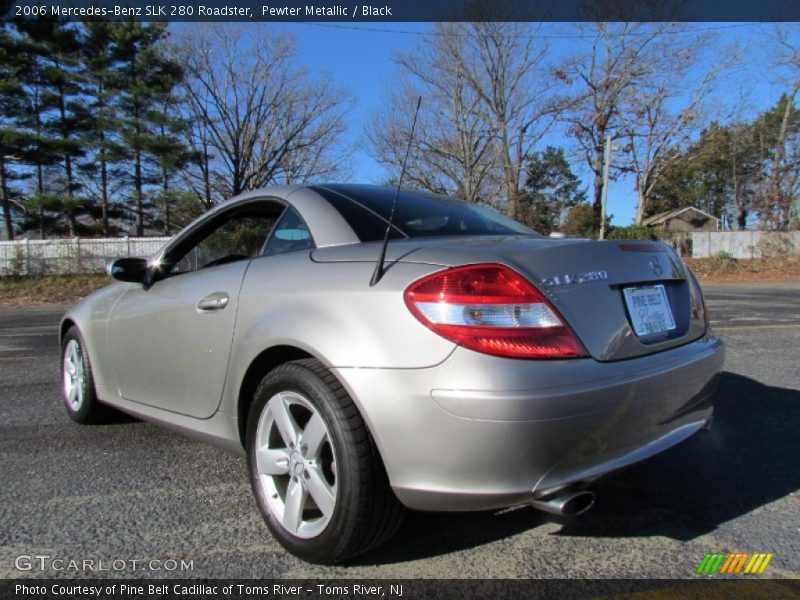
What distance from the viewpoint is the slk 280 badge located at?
6.09 feet

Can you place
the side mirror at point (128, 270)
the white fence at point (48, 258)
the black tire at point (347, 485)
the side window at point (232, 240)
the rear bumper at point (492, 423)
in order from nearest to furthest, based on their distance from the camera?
the rear bumper at point (492, 423)
the black tire at point (347, 485)
the side window at point (232, 240)
the side mirror at point (128, 270)
the white fence at point (48, 258)

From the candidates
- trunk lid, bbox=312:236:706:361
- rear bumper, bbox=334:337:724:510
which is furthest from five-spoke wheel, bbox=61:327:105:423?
rear bumper, bbox=334:337:724:510

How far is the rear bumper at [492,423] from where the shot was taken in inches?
66.6

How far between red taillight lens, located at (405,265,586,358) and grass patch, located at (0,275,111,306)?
56.7ft

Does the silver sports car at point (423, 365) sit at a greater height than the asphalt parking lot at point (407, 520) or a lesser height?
greater

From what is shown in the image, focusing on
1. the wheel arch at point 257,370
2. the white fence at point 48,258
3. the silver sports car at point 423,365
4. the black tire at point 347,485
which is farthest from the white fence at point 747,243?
the black tire at point 347,485

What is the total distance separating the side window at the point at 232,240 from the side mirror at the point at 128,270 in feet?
0.54

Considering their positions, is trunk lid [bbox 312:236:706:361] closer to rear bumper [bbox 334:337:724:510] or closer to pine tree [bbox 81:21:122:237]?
rear bumper [bbox 334:337:724:510]

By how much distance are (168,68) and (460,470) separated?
3487 cm

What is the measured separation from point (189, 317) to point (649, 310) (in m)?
1.97

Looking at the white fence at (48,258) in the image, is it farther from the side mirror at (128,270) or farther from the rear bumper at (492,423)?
the rear bumper at (492,423)

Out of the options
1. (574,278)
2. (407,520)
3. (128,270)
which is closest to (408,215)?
(574,278)

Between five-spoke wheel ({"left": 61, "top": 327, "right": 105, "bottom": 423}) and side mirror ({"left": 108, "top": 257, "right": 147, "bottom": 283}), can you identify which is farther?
five-spoke wheel ({"left": 61, "top": 327, "right": 105, "bottom": 423})

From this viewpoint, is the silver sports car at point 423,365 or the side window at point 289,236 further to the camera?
the side window at point 289,236
